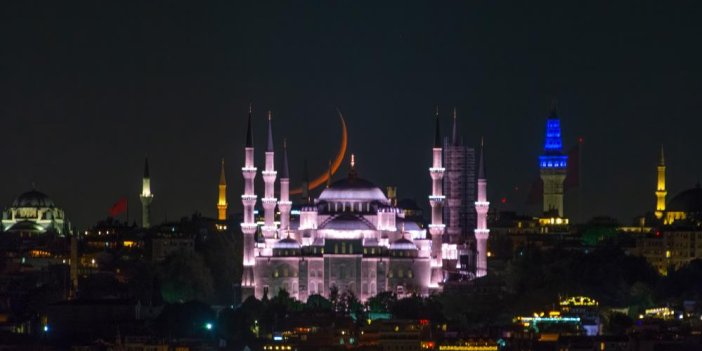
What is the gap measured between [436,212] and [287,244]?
594 cm

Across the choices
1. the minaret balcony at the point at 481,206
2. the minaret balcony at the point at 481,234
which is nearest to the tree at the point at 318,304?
the minaret balcony at the point at 481,234

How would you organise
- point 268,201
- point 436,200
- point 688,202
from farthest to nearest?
point 688,202 < point 268,201 < point 436,200

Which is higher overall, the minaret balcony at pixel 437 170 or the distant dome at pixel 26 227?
the minaret balcony at pixel 437 170

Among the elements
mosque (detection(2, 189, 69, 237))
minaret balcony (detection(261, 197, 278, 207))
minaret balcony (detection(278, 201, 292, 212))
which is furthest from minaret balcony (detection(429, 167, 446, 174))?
mosque (detection(2, 189, 69, 237))

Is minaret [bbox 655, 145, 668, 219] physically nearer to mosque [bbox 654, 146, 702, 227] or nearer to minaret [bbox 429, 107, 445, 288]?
mosque [bbox 654, 146, 702, 227]

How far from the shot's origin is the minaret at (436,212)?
9844 cm

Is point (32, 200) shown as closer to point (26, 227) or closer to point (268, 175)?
point (26, 227)

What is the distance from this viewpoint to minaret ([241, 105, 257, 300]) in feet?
319

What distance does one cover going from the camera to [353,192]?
102125 millimetres

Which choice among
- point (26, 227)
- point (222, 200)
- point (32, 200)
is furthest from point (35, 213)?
point (222, 200)

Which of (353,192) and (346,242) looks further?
(353,192)

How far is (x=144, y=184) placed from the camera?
120 m

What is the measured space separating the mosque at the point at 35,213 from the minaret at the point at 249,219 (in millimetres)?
35487

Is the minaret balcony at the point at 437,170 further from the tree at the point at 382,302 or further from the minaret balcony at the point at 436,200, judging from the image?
the tree at the point at 382,302
